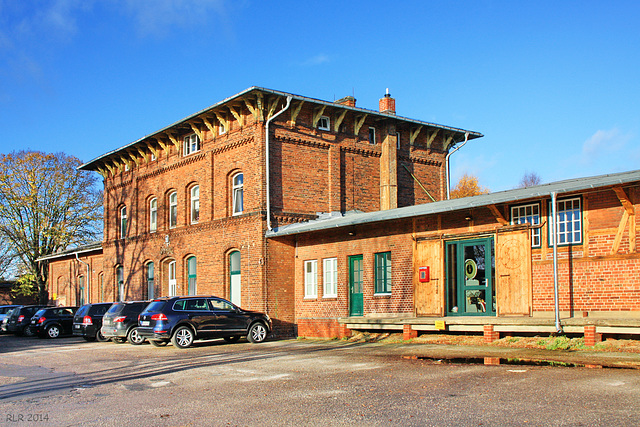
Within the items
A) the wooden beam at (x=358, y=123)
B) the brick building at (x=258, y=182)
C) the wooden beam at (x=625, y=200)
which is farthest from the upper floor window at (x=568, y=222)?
the wooden beam at (x=358, y=123)

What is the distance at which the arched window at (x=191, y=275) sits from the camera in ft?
92.8

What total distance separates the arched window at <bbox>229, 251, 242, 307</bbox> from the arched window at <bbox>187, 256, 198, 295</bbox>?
3066 millimetres

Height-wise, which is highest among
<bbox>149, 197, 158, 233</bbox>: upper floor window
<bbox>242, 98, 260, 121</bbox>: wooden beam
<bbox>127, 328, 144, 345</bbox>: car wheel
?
<bbox>242, 98, 260, 121</bbox>: wooden beam

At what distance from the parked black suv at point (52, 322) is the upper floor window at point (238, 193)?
9.43 metres

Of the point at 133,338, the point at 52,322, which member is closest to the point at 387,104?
the point at 133,338

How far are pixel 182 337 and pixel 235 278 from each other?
22.1ft

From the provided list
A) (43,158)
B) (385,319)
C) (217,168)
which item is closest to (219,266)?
(217,168)

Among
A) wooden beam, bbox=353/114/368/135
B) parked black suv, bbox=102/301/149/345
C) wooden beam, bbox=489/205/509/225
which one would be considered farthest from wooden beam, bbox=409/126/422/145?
parked black suv, bbox=102/301/149/345

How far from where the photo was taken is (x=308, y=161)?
2522cm

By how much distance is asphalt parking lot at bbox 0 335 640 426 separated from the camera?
7.83 m

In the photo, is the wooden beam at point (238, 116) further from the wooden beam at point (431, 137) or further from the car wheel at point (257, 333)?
the wooden beam at point (431, 137)

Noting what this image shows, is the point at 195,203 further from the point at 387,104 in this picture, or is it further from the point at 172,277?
the point at 387,104

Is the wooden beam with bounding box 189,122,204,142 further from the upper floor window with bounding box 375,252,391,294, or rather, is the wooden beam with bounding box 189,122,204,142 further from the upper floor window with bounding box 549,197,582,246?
the upper floor window with bounding box 549,197,582,246

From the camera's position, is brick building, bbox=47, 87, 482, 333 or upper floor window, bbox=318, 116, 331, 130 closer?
brick building, bbox=47, 87, 482, 333
